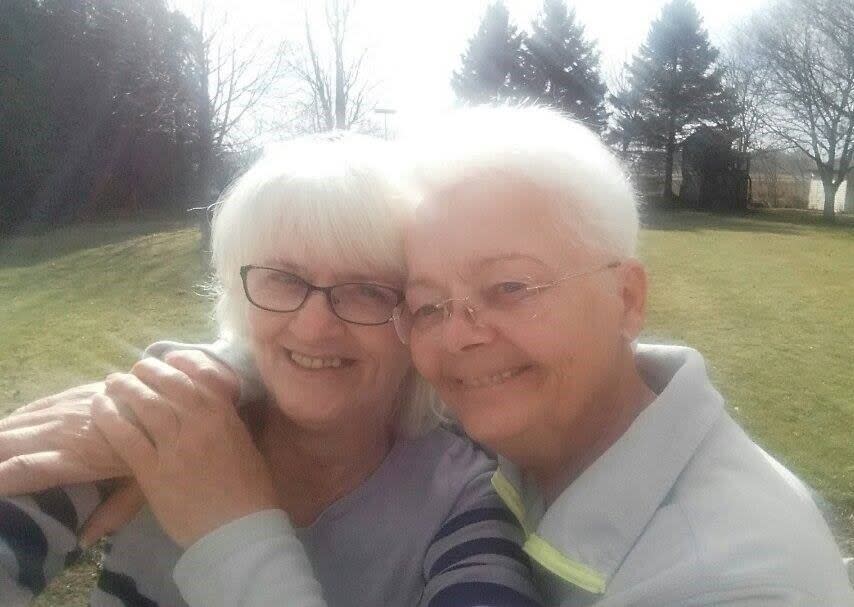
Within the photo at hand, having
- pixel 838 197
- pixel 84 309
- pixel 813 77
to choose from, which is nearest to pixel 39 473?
pixel 84 309

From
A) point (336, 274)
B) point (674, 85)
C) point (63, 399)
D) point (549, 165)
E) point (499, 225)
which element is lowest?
point (63, 399)

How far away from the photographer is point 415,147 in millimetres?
1736

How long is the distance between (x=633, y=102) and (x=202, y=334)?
96.3 feet

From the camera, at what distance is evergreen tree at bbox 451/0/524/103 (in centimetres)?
3284

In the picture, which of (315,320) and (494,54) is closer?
(315,320)

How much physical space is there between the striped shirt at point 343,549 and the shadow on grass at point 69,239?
374 inches

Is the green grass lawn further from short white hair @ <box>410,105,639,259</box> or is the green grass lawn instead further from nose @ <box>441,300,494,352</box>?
nose @ <box>441,300,494,352</box>

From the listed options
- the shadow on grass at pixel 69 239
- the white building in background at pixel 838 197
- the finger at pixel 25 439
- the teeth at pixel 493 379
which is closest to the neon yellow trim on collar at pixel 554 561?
the teeth at pixel 493 379

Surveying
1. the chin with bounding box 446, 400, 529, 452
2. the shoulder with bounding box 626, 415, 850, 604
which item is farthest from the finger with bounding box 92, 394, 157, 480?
the shoulder with bounding box 626, 415, 850, 604

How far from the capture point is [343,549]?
171 centimetres

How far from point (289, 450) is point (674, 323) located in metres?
7.20

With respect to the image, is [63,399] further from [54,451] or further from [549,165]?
[549,165]

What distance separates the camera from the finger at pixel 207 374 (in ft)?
5.46

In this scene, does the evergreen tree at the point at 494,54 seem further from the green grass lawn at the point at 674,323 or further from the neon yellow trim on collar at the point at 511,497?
the neon yellow trim on collar at the point at 511,497
